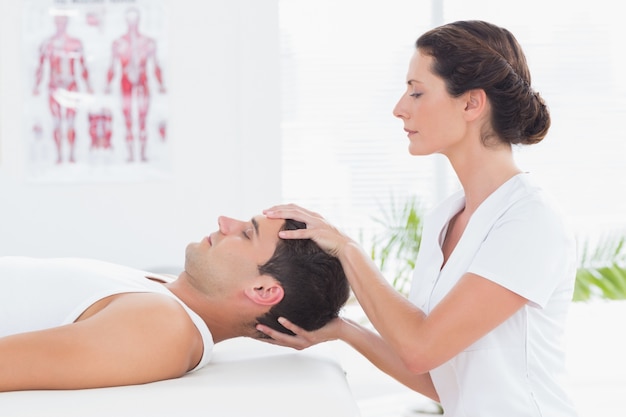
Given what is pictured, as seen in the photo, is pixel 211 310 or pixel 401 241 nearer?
pixel 211 310

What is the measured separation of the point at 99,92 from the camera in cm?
389

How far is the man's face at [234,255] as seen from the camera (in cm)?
187

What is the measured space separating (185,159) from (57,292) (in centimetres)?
215

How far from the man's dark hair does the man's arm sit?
27cm

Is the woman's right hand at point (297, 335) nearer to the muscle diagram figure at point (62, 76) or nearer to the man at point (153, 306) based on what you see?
the man at point (153, 306)

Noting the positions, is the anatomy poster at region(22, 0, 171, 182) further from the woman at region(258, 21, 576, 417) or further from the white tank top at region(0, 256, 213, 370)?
the woman at region(258, 21, 576, 417)

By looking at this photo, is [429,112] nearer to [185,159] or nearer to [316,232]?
[316,232]

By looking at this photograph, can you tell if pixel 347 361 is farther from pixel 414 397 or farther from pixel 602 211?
pixel 602 211

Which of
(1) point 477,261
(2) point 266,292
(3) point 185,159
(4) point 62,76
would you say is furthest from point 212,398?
(4) point 62,76

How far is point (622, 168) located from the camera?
165 inches

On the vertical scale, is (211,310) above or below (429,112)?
below

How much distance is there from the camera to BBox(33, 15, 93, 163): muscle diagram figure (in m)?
3.86

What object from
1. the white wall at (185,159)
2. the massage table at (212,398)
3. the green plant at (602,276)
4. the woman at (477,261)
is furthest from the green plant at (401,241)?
the massage table at (212,398)

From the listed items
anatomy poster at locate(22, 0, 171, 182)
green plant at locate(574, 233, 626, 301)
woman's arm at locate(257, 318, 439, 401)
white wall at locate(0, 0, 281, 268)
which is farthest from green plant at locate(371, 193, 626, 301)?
woman's arm at locate(257, 318, 439, 401)
